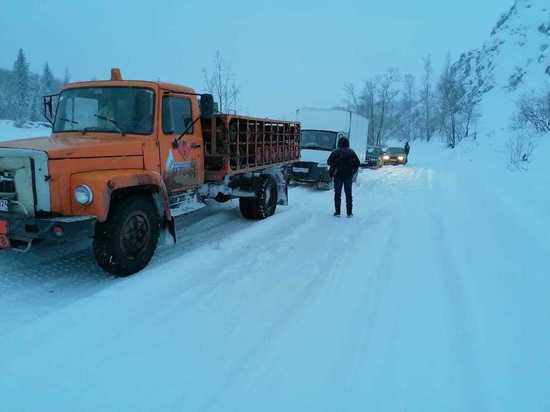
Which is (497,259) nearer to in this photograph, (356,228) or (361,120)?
(356,228)

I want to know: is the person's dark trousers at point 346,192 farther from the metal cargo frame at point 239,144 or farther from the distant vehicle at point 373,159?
the distant vehicle at point 373,159

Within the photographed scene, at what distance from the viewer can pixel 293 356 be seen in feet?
11.7

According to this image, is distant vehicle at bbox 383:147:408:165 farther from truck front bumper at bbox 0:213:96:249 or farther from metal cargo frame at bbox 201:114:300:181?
truck front bumper at bbox 0:213:96:249

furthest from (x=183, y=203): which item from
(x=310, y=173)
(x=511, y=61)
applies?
(x=511, y=61)

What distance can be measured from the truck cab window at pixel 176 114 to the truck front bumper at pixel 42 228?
204 centimetres

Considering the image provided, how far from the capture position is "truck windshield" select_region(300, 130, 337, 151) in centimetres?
1554

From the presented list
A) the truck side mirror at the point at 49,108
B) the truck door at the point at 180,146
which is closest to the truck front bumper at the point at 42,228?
the truck door at the point at 180,146

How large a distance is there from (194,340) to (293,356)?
925 mm

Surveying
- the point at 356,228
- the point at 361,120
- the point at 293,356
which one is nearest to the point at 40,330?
the point at 293,356

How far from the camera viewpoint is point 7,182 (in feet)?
15.4

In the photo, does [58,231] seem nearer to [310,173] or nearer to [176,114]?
[176,114]

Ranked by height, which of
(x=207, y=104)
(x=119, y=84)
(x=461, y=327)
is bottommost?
(x=461, y=327)

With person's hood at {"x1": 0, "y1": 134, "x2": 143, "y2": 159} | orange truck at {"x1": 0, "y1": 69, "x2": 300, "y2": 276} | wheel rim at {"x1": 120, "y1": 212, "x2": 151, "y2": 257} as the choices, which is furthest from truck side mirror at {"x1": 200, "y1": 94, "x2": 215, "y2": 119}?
wheel rim at {"x1": 120, "y1": 212, "x2": 151, "y2": 257}

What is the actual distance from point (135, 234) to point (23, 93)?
3047 inches
